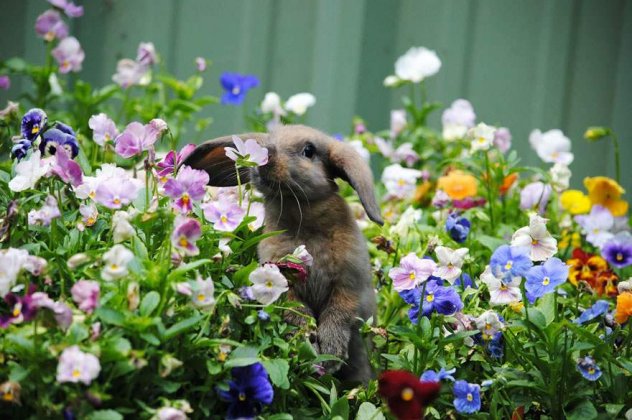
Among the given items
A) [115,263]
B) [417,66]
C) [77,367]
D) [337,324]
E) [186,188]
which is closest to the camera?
[77,367]

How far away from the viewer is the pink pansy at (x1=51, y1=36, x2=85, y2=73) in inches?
136

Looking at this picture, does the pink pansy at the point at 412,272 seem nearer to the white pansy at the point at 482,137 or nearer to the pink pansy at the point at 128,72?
the white pansy at the point at 482,137

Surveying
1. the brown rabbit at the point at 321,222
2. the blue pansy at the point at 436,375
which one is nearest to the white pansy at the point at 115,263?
the brown rabbit at the point at 321,222

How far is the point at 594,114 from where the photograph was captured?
4.78 m

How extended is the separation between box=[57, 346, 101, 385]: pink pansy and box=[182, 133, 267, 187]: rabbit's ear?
0.92 m

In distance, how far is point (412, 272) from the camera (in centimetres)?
205

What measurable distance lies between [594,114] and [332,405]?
344cm

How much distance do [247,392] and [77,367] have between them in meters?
0.42

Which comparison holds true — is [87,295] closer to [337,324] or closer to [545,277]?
[337,324]

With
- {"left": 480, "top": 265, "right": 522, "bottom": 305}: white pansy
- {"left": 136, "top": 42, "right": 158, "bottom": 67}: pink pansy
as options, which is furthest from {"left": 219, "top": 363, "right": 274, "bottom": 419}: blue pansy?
{"left": 136, "top": 42, "right": 158, "bottom": 67}: pink pansy

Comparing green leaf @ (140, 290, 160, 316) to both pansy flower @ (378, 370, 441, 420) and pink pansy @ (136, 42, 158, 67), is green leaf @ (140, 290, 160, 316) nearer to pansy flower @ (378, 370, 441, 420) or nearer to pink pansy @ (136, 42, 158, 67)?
pansy flower @ (378, 370, 441, 420)

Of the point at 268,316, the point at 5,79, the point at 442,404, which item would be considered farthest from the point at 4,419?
the point at 5,79

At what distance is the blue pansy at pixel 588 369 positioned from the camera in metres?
1.97

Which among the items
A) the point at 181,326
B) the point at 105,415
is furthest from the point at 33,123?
the point at 105,415
